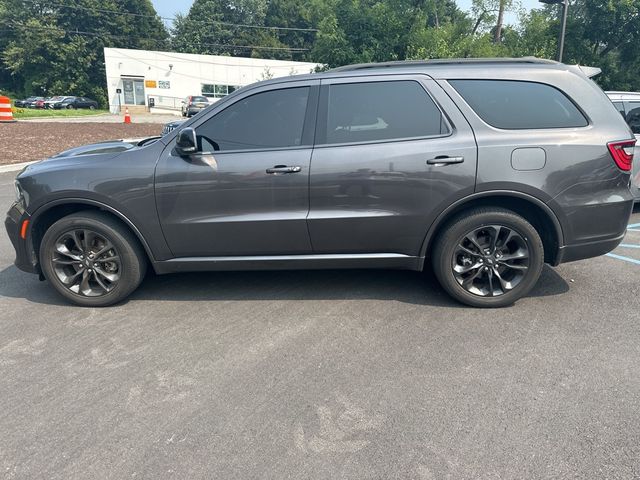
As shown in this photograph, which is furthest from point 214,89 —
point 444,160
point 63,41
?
point 444,160

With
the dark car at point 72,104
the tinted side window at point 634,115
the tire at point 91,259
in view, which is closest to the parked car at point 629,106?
the tinted side window at point 634,115

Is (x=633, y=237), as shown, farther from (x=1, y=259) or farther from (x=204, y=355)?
(x=1, y=259)

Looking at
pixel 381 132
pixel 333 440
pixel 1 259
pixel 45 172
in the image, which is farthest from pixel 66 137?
pixel 333 440

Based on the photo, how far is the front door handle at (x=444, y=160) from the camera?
12.0 feet

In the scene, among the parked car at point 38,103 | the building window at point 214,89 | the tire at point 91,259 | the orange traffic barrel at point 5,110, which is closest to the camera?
the tire at point 91,259

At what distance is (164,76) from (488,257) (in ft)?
159

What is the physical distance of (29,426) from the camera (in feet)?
8.52

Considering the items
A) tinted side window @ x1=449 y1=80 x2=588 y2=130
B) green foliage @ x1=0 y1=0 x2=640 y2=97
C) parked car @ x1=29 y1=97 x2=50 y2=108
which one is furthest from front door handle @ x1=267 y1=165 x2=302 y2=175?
parked car @ x1=29 y1=97 x2=50 y2=108

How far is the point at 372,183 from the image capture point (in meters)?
3.70

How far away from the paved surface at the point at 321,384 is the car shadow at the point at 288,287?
26mm

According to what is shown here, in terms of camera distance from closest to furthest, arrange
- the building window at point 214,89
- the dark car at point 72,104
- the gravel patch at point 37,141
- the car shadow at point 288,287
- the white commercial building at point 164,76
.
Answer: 1. the car shadow at point 288,287
2. the gravel patch at point 37,141
3. the white commercial building at point 164,76
4. the dark car at point 72,104
5. the building window at point 214,89

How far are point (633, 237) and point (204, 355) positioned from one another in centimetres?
542

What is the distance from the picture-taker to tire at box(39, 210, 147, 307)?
12.8ft

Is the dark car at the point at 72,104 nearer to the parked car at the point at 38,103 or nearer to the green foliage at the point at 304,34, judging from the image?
the parked car at the point at 38,103
